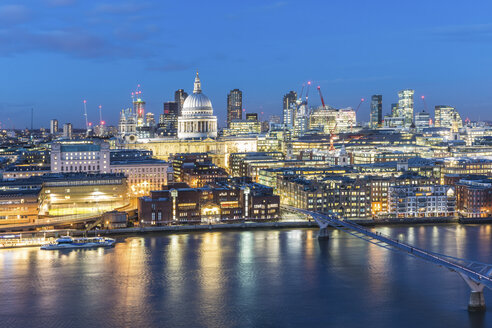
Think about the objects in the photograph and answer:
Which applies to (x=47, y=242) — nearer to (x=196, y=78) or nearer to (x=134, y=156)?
(x=134, y=156)

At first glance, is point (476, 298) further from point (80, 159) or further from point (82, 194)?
point (80, 159)

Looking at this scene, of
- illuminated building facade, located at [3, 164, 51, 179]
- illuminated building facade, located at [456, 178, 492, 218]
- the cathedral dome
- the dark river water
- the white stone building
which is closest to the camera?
the dark river water

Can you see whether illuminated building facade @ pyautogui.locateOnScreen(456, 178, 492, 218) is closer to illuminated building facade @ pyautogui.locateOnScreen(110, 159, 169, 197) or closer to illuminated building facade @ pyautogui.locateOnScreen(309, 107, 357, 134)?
illuminated building facade @ pyautogui.locateOnScreen(110, 159, 169, 197)

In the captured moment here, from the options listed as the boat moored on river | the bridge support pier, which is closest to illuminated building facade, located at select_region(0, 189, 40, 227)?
the boat moored on river

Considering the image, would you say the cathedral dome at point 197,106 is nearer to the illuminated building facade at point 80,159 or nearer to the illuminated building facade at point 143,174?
the illuminated building facade at point 80,159

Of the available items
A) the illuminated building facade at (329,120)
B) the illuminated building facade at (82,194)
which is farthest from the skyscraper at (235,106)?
the illuminated building facade at (82,194)

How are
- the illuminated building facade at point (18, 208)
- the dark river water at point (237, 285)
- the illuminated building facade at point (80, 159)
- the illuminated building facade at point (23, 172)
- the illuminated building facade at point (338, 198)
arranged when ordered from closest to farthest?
1. the dark river water at point (237, 285)
2. the illuminated building facade at point (18, 208)
3. the illuminated building facade at point (338, 198)
4. the illuminated building facade at point (23, 172)
5. the illuminated building facade at point (80, 159)

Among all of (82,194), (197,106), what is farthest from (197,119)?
(82,194)

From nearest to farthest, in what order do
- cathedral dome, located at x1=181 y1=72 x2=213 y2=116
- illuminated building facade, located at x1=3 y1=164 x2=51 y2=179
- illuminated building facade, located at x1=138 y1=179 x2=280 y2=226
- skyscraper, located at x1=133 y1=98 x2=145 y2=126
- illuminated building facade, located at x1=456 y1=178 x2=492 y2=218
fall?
illuminated building facade, located at x1=138 y1=179 x2=280 y2=226 → illuminated building facade, located at x1=456 y1=178 x2=492 y2=218 → illuminated building facade, located at x1=3 y1=164 x2=51 y2=179 → cathedral dome, located at x1=181 y1=72 x2=213 y2=116 → skyscraper, located at x1=133 y1=98 x2=145 y2=126

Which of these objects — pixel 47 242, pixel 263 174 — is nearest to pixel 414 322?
pixel 47 242
